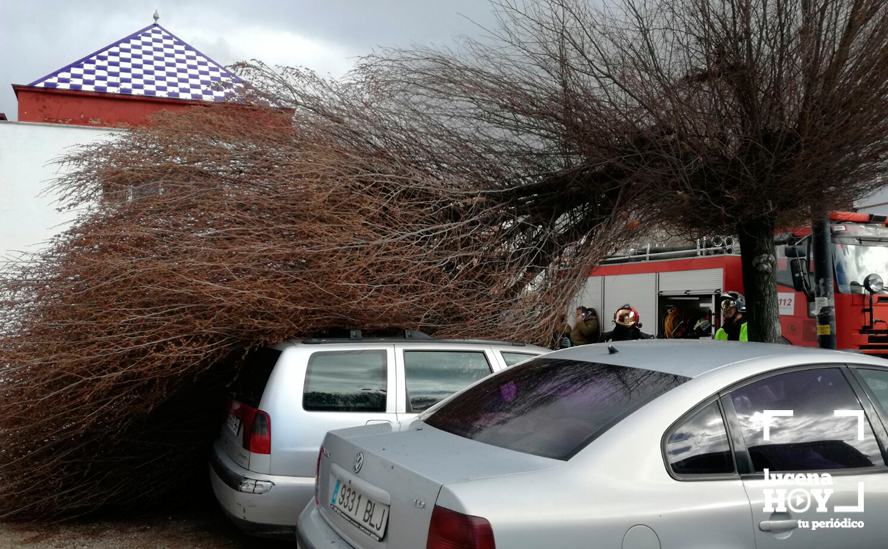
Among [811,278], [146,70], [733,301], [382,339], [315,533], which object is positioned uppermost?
[146,70]

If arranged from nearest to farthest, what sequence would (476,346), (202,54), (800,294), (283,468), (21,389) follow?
(283,468), (21,389), (476,346), (800,294), (202,54)

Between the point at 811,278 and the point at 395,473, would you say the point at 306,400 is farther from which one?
the point at 811,278

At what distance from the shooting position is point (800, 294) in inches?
407

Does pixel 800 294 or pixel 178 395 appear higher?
pixel 800 294

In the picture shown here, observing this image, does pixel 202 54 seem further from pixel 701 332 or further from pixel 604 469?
pixel 604 469

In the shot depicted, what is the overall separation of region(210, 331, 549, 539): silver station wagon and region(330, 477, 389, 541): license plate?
1.12 m

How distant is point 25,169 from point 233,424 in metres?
9.48

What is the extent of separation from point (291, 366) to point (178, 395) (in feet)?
4.97

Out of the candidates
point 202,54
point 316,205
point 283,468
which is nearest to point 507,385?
point 283,468

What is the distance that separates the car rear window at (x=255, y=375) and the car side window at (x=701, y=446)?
2782 mm

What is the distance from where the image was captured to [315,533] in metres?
3.35

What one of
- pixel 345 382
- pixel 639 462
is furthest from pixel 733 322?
pixel 639 462

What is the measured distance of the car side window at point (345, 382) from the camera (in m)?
4.76

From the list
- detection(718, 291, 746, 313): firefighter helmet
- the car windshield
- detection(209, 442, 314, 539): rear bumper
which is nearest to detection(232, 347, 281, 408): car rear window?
detection(209, 442, 314, 539): rear bumper
